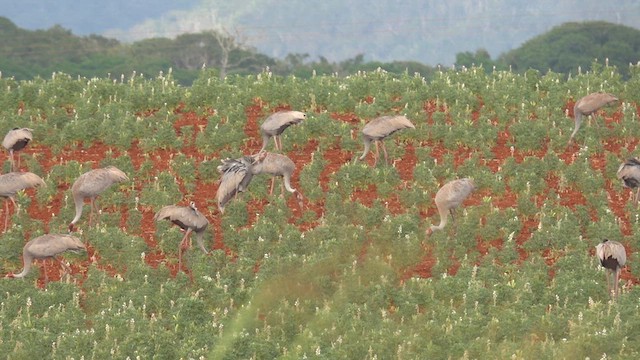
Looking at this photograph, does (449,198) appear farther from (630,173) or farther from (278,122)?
(278,122)

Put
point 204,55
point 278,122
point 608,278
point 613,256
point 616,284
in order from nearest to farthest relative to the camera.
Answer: point 613,256, point 616,284, point 608,278, point 278,122, point 204,55

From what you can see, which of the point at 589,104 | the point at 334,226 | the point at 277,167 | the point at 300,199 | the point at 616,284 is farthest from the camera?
the point at 589,104

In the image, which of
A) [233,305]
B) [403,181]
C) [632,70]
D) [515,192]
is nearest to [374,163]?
[403,181]

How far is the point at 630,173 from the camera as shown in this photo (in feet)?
88.2

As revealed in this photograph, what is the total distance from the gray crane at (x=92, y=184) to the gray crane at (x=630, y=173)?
27.7 feet

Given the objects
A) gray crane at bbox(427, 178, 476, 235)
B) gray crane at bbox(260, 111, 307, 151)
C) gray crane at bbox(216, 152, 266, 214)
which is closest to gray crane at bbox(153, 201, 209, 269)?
gray crane at bbox(216, 152, 266, 214)

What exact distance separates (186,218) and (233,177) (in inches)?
68.2

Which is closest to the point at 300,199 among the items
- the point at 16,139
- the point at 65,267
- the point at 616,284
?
the point at 65,267

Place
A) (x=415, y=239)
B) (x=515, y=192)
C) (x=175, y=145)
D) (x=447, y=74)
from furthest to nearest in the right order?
(x=447, y=74) → (x=175, y=145) → (x=515, y=192) → (x=415, y=239)

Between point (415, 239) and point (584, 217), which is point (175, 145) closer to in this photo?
point (415, 239)

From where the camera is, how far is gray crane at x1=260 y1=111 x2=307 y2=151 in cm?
2880

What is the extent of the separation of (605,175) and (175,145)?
8032 mm

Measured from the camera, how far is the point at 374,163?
1146 inches

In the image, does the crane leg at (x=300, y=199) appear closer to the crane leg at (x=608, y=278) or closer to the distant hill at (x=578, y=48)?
the crane leg at (x=608, y=278)
